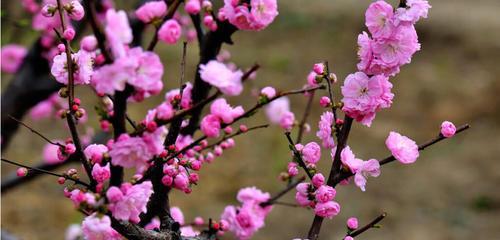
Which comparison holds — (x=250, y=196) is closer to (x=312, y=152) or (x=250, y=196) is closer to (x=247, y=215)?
(x=247, y=215)

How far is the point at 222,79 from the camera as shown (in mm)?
920

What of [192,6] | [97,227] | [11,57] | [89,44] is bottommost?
[97,227]

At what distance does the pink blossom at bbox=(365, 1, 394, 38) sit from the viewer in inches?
42.7

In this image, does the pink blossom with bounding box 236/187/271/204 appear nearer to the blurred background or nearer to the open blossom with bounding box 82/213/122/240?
the open blossom with bounding box 82/213/122/240

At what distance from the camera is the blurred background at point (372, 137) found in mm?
4480

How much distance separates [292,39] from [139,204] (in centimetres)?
633

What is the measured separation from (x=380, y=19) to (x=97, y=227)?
0.59m

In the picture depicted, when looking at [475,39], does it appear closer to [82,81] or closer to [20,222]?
[20,222]

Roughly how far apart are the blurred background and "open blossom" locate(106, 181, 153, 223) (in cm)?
257

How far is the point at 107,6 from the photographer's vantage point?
2635 millimetres

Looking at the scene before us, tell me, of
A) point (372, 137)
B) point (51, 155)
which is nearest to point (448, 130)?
point (51, 155)

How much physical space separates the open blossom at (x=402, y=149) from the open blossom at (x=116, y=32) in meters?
0.59

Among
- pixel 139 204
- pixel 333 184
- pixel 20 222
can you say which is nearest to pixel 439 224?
pixel 20 222

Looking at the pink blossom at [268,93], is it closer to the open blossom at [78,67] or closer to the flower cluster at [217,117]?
the flower cluster at [217,117]
